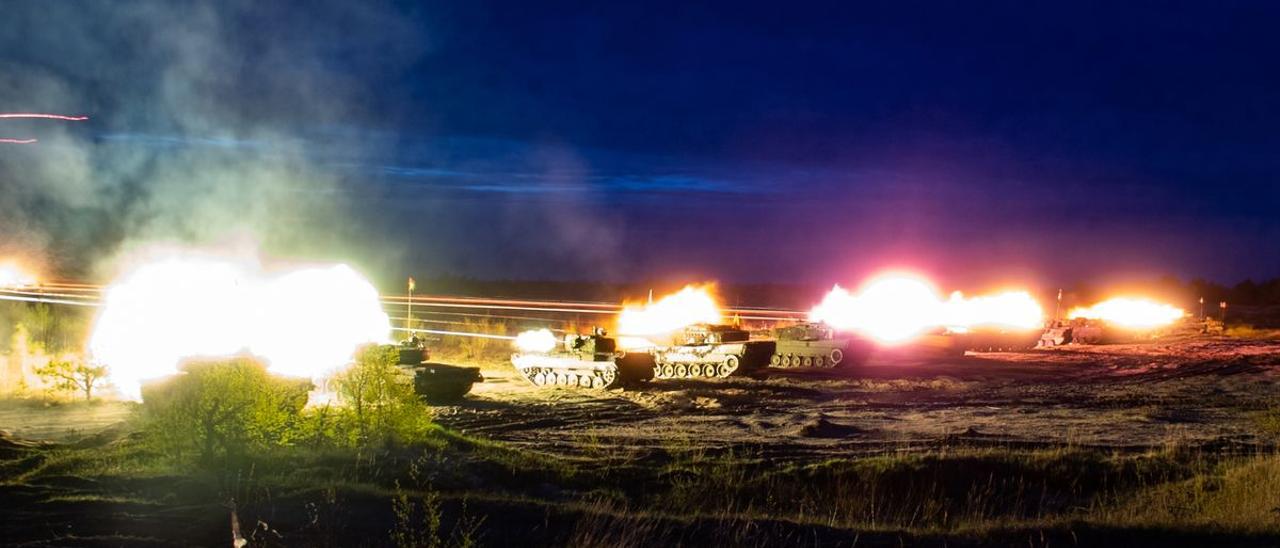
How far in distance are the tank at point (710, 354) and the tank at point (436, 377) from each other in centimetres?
672

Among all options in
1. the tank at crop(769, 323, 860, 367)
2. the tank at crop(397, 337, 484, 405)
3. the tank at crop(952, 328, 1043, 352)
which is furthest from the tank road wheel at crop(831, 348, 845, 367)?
the tank at crop(397, 337, 484, 405)

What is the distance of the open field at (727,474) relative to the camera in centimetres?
995

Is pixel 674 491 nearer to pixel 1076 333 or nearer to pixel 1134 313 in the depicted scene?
pixel 1076 333

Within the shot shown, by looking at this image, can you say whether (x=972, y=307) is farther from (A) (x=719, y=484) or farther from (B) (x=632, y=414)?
(A) (x=719, y=484)

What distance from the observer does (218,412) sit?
13766 millimetres

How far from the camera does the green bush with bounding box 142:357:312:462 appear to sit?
44.4 ft

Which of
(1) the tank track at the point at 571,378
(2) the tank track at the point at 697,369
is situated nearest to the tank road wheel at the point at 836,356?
(2) the tank track at the point at 697,369

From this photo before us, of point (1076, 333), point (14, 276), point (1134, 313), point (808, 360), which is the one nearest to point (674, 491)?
point (808, 360)

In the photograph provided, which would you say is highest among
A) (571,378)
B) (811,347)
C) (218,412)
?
(811,347)

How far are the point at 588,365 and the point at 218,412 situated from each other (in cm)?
1450

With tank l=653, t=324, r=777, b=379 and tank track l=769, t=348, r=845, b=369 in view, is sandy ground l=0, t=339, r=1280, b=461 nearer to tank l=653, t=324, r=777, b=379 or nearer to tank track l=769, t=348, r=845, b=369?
tank track l=769, t=348, r=845, b=369

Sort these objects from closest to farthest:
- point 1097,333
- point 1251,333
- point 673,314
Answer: point 673,314, point 1097,333, point 1251,333

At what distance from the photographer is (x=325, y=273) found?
2438 cm

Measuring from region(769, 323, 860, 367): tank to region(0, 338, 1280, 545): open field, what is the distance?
4.54 metres
